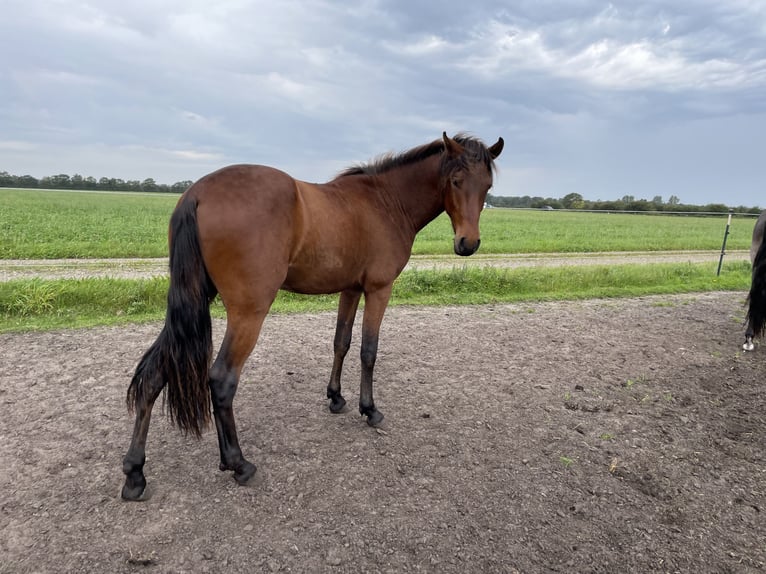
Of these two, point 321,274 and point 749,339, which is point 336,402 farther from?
point 749,339

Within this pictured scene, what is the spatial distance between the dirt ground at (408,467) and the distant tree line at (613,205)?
66.5m

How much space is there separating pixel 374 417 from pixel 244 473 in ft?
4.38

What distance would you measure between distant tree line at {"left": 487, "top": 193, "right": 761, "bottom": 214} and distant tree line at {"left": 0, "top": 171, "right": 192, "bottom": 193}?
71.4 m

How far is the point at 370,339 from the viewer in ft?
13.3

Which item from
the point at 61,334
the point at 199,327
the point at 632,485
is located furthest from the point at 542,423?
the point at 61,334

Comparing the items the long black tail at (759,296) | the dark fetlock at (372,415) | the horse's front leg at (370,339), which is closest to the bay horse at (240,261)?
the horse's front leg at (370,339)

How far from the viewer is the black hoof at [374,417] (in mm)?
4145

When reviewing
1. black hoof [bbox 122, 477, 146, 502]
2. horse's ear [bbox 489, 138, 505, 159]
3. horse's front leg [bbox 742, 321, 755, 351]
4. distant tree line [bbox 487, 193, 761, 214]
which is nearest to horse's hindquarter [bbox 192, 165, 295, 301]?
black hoof [bbox 122, 477, 146, 502]

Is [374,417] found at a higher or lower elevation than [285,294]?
lower

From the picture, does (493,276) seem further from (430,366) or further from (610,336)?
(430,366)

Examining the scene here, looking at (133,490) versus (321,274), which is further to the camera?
(321,274)

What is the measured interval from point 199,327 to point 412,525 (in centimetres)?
194

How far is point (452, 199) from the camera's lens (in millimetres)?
3826

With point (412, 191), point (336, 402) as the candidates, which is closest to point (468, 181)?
point (412, 191)
